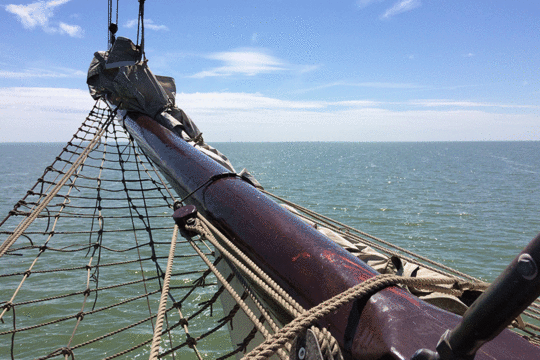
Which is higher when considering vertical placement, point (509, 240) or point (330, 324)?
point (330, 324)

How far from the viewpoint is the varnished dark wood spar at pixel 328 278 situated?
874mm

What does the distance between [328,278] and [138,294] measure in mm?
7755

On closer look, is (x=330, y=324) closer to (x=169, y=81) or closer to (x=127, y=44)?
(x=169, y=81)

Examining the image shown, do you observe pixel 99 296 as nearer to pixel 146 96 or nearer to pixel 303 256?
pixel 146 96

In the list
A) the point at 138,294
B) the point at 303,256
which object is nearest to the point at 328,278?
the point at 303,256

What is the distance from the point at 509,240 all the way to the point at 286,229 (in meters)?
13.2

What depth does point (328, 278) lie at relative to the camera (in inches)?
45.8

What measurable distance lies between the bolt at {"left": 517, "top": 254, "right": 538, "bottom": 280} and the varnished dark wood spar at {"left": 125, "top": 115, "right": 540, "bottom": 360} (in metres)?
0.49

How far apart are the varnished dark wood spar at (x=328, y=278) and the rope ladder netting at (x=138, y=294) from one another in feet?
0.20

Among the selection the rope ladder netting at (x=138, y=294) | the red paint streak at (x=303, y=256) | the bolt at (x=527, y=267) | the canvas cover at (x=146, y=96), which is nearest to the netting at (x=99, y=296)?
the rope ladder netting at (x=138, y=294)

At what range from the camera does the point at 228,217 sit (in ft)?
5.67

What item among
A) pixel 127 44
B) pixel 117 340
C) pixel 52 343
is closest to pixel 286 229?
pixel 127 44

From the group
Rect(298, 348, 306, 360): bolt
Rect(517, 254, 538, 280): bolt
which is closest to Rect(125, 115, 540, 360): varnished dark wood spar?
Rect(298, 348, 306, 360): bolt

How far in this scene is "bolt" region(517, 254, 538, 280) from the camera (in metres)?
0.43
